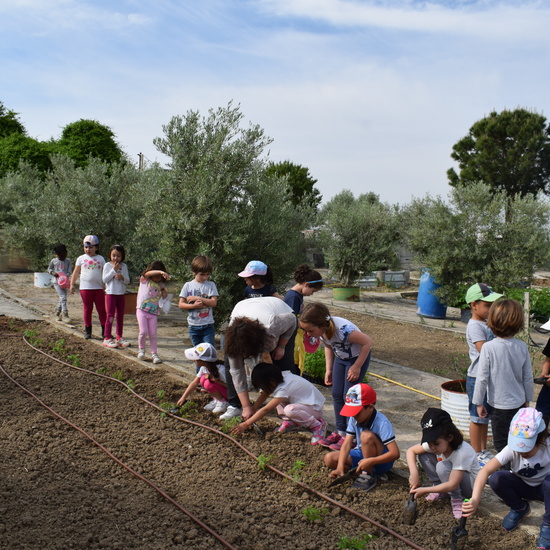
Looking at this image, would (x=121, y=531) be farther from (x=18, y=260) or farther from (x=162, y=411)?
(x=18, y=260)

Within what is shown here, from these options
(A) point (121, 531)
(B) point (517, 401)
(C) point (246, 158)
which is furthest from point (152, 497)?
(C) point (246, 158)

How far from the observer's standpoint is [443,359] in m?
8.95

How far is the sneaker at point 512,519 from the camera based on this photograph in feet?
11.8

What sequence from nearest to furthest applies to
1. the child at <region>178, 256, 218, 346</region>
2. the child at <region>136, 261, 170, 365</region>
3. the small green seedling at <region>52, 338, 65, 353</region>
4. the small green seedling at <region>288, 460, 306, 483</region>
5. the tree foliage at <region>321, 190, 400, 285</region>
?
the small green seedling at <region>288, 460, 306, 483</region>, the child at <region>178, 256, 218, 346</region>, the child at <region>136, 261, 170, 365</region>, the small green seedling at <region>52, 338, 65, 353</region>, the tree foliage at <region>321, 190, 400, 285</region>

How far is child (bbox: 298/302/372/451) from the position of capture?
14.6 feet

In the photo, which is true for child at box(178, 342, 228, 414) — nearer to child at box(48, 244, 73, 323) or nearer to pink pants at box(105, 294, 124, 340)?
pink pants at box(105, 294, 124, 340)

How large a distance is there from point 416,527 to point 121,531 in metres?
1.84

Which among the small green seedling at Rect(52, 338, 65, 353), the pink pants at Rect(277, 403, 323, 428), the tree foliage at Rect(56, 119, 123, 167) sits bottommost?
the small green seedling at Rect(52, 338, 65, 353)

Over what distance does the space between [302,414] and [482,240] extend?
31.7 ft

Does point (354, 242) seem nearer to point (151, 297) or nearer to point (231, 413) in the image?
point (151, 297)

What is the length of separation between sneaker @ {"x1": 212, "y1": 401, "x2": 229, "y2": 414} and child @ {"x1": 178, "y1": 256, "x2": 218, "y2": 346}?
1.05m

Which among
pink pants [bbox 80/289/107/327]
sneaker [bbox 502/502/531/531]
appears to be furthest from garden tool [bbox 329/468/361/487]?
pink pants [bbox 80/289/107/327]

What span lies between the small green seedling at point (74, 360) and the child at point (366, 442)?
168 inches

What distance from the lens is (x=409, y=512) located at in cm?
368
